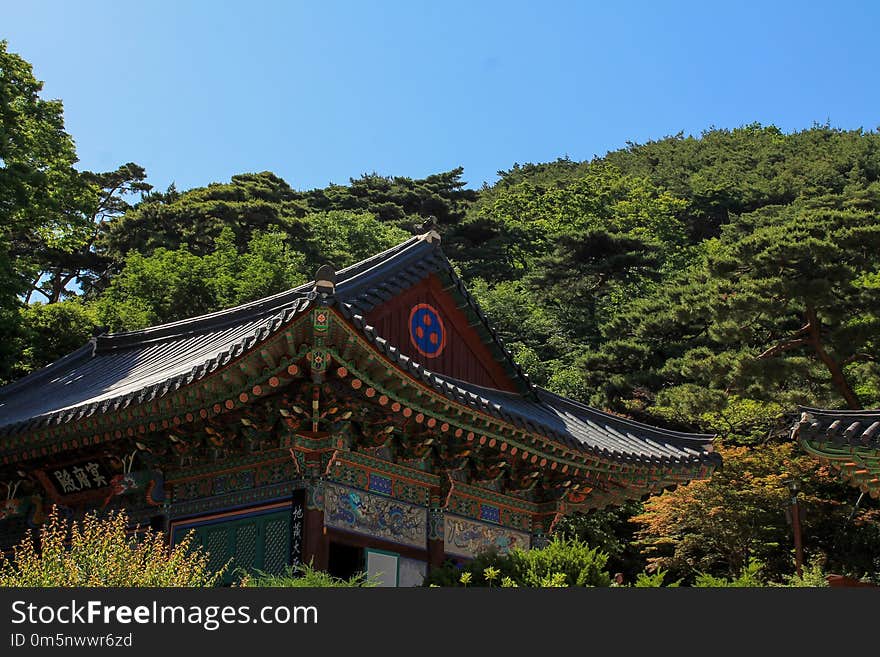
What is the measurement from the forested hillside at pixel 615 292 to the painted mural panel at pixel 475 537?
30.6 feet

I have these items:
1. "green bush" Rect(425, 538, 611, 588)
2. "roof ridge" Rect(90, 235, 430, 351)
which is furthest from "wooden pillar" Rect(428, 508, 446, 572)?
"roof ridge" Rect(90, 235, 430, 351)

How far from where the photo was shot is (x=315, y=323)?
499 inches

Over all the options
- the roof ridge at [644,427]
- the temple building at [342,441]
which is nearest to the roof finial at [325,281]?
the temple building at [342,441]

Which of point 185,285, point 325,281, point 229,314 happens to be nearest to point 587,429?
point 229,314

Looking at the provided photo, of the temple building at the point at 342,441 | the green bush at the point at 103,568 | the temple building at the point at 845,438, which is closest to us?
the green bush at the point at 103,568

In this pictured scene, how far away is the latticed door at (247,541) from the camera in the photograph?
584 inches

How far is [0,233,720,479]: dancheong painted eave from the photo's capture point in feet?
51.5

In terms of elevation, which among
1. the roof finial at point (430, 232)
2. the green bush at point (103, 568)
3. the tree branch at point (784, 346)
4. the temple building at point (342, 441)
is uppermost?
the tree branch at point (784, 346)

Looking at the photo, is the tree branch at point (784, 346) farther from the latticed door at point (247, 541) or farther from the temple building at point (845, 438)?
the latticed door at point (247, 541)

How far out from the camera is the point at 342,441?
591 inches

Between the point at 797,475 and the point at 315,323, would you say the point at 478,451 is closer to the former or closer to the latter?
the point at 315,323

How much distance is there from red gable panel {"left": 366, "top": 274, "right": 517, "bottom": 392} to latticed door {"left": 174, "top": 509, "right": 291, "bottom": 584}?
3536 mm

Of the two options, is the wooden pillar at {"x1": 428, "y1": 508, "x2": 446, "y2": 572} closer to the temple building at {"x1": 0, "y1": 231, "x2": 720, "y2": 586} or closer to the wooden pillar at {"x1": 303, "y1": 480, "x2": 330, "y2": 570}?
the temple building at {"x1": 0, "y1": 231, "x2": 720, "y2": 586}

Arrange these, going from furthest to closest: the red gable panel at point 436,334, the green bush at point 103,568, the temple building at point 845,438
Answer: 1. the red gable panel at point 436,334
2. the temple building at point 845,438
3. the green bush at point 103,568
